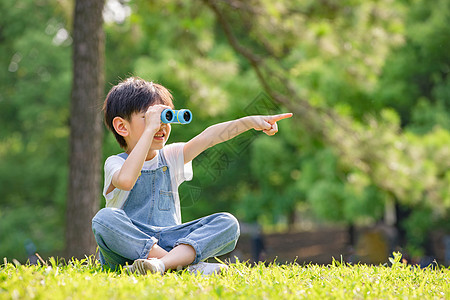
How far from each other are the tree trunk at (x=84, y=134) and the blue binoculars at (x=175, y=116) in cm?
249

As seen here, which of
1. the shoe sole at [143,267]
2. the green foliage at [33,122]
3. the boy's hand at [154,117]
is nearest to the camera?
the shoe sole at [143,267]

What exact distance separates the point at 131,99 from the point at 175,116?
30cm

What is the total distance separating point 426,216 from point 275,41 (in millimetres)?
5264

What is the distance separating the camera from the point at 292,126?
6.93 m

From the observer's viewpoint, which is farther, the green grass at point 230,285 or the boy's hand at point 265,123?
the boy's hand at point 265,123

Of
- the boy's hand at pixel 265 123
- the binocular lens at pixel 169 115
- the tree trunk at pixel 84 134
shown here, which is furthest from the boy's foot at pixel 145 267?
the tree trunk at pixel 84 134

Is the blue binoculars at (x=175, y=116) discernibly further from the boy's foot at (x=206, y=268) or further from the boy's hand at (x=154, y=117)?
the boy's foot at (x=206, y=268)

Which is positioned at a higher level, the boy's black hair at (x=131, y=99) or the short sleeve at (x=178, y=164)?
the boy's black hair at (x=131, y=99)

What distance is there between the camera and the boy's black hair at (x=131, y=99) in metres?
2.85

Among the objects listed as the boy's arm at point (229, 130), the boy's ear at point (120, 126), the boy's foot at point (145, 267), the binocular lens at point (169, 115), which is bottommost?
the boy's foot at point (145, 267)

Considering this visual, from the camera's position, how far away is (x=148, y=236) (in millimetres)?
2641

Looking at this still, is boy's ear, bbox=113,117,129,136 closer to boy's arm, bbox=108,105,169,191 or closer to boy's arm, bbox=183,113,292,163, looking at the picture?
boy's arm, bbox=108,105,169,191

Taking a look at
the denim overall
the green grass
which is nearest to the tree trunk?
the denim overall

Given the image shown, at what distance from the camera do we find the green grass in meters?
1.90
